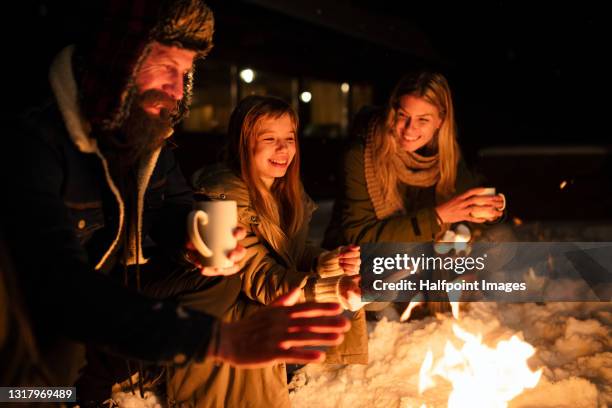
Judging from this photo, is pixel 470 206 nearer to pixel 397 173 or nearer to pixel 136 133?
pixel 397 173

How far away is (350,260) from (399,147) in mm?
1203

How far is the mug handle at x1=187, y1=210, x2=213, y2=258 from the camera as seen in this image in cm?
198

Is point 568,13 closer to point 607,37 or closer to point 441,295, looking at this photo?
point 607,37

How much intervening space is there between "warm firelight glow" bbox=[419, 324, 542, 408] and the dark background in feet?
7.22

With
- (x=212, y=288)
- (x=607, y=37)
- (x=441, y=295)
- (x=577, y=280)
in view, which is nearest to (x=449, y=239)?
(x=441, y=295)

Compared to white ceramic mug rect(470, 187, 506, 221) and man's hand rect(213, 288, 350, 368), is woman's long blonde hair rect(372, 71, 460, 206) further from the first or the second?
man's hand rect(213, 288, 350, 368)

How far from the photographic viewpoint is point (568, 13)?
1352 cm

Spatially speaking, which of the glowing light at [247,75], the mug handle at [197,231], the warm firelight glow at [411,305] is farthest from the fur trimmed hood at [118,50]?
the glowing light at [247,75]

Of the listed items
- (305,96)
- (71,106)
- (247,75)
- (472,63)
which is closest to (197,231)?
(71,106)

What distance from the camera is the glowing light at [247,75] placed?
30.3ft

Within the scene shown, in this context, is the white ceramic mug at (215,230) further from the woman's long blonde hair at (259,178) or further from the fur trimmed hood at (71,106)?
the woman's long blonde hair at (259,178)

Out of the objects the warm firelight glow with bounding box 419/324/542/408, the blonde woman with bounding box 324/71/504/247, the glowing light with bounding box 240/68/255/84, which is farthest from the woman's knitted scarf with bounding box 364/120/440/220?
the glowing light with bounding box 240/68/255/84

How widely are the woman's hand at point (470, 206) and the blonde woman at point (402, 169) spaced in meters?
0.14

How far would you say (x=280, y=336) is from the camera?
1.46 meters
